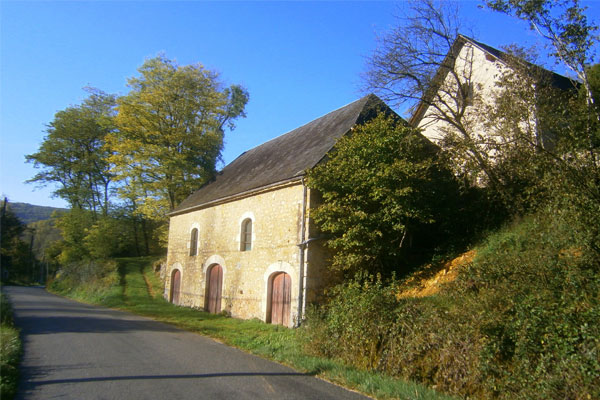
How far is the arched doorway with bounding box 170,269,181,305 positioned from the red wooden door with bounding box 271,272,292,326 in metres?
8.50

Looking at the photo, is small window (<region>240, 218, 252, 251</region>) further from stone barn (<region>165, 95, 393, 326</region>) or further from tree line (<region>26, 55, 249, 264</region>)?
tree line (<region>26, 55, 249, 264</region>)

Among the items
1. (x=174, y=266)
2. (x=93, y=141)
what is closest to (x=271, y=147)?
(x=174, y=266)

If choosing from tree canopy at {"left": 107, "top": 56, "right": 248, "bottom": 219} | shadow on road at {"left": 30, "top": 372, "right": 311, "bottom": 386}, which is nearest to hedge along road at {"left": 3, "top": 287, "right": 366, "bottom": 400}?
shadow on road at {"left": 30, "top": 372, "right": 311, "bottom": 386}

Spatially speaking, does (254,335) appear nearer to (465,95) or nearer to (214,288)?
(214,288)

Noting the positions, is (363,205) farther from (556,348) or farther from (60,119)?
(60,119)

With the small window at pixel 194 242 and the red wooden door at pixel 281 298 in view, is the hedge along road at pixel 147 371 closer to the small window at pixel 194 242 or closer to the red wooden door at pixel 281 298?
the red wooden door at pixel 281 298

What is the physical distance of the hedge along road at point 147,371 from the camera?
5.55 m

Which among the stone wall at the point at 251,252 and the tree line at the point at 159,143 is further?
the tree line at the point at 159,143

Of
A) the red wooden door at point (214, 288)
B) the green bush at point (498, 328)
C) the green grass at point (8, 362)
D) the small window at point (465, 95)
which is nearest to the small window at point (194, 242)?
the red wooden door at point (214, 288)

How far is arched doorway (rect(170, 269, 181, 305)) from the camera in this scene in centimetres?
1974

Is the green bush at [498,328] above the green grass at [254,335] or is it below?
above

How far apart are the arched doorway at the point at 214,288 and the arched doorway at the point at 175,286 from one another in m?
3.44

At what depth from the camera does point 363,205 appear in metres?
11.0

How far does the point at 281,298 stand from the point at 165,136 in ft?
52.5
